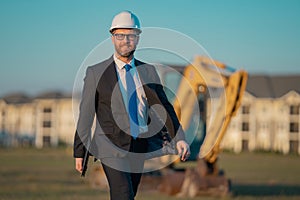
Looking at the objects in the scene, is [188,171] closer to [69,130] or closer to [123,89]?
[123,89]

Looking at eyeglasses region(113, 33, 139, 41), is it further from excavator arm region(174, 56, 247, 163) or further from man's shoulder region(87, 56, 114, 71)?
excavator arm region(174, 56, 247, 163)

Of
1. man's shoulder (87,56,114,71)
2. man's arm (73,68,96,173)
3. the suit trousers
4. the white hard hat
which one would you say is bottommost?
the suit trousers

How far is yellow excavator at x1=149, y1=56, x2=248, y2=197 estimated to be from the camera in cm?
1906

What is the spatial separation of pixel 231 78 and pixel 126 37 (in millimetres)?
13654

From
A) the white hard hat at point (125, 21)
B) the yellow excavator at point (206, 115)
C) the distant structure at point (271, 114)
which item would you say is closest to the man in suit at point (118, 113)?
the white hard hat at point (125, 21)

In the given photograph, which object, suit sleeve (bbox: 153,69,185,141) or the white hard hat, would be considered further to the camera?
suit sleeve (bbox: 153,69,185,141)

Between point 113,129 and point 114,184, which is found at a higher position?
point 113,129

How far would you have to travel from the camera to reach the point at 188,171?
63.7 ft

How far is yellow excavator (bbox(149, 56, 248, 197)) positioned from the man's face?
11958 mm

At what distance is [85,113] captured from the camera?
6.73m

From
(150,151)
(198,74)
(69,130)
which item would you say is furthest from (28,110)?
(150,151)

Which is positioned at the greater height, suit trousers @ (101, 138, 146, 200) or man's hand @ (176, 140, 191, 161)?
man's hand @ (176, 140, 191, 161)

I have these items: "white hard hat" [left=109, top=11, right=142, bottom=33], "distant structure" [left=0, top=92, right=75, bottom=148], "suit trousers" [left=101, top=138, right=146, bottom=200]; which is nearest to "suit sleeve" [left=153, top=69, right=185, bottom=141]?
"suit trousers" [left=101, top=138, right=146, bottom=200]

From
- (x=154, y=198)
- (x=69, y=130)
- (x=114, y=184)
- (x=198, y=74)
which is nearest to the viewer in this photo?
(x=114, y=184)
